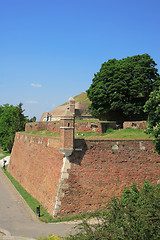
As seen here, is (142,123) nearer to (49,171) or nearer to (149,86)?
(149,86)

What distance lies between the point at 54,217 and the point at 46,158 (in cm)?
516

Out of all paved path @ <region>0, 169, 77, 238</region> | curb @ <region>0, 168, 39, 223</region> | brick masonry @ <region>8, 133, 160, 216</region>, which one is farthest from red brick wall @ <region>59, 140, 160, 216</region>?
curb @ <region>0, 168, 39, 223</region>

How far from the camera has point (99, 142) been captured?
15609 millimetres

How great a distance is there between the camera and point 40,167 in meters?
19.6

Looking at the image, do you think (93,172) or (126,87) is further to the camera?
(126,87)

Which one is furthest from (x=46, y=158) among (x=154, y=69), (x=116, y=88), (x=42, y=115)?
(x=42, y=115)

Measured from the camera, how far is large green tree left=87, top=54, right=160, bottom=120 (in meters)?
27.8

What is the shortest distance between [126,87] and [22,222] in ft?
60.4

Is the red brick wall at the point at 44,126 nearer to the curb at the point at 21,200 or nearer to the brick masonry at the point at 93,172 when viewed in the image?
the curb at the point at 21,200

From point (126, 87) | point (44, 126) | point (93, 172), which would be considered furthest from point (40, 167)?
point (126, 87)

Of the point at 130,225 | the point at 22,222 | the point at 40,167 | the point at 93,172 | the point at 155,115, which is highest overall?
the point at 155,115

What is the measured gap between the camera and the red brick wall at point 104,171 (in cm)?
1481

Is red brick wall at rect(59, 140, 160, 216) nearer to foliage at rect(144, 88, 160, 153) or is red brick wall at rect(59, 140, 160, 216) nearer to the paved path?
foliage at rect(144, 88, 160, 153)

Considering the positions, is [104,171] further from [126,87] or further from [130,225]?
[126,87]
